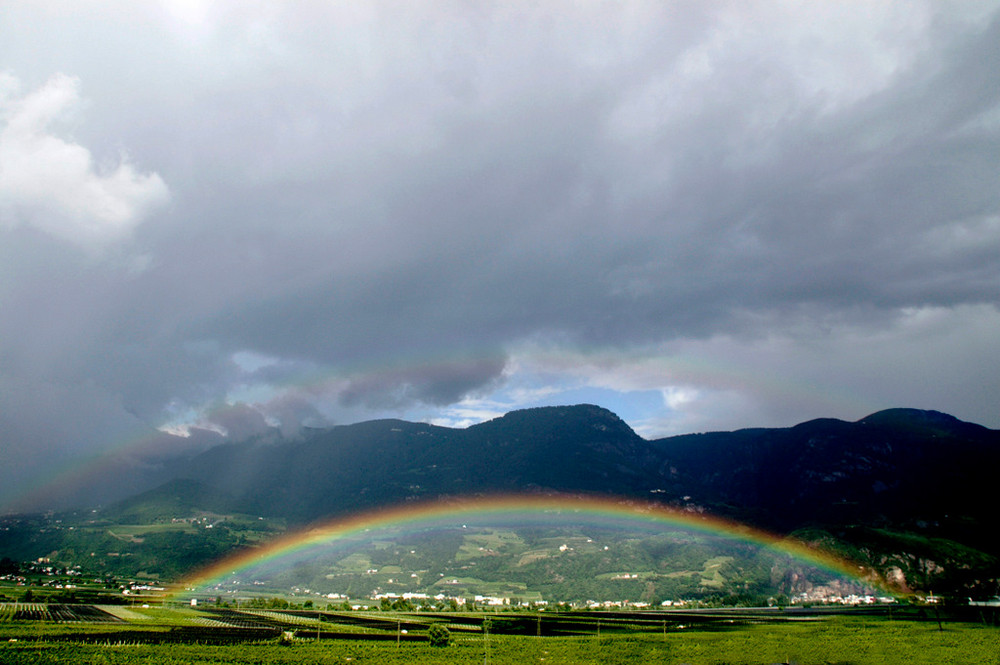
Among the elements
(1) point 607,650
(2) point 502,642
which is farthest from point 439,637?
(1) point 607,650

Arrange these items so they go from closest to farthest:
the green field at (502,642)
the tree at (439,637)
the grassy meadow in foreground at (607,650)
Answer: the grassy meadow in foreground at (607,650), the green field at (502,642), the tree at (439,637)

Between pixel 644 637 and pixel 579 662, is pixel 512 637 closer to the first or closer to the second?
pixel 644 637

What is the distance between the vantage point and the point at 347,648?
114 metres

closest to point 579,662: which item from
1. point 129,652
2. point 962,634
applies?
point 129,652

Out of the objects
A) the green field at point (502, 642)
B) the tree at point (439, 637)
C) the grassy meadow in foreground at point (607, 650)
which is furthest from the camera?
the tree at point (439, 637)

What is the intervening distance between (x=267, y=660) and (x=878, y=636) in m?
142

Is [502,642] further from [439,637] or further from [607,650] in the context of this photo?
[607,650]

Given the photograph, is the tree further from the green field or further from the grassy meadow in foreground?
the grassy meadow in foreground

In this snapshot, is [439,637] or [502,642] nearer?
[439,637]

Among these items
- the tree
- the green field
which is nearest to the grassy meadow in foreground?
the green field

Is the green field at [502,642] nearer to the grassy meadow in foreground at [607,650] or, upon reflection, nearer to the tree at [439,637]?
the grassy meadow in foreground at [607,650]

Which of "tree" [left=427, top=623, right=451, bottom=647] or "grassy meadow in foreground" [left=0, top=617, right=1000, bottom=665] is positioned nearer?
"grassy meadow in foreground" [left=0, top=617, right=1000, bottom=665]

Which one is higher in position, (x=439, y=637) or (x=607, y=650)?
(x=607, y=650)

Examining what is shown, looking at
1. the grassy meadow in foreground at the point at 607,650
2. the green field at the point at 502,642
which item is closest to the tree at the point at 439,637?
the green field at the point at 502,642
